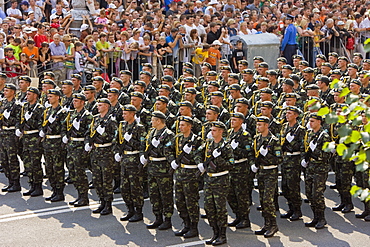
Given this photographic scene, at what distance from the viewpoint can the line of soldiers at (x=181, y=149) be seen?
412 inches

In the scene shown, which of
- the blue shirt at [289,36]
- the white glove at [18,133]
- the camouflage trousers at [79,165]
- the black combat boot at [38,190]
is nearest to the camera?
the camouflage trousers at [79,165]

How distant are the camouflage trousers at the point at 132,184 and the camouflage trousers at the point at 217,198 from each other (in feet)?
4.68

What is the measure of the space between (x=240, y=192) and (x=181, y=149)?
4.14ft

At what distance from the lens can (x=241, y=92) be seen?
14719mm

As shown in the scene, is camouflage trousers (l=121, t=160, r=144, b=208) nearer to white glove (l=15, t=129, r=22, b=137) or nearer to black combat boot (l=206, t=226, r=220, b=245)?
black combat boot (l=206, t=226, r=220, b=245)

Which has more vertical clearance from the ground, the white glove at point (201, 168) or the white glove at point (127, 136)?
the white glove at point (127, 136)

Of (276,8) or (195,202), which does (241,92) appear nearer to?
(195,202)

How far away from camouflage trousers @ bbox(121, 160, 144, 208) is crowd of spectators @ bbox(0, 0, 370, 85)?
6808 millimetres

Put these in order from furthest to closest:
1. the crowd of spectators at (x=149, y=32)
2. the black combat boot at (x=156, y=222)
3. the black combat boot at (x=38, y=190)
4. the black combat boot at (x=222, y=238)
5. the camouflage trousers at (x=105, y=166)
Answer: the crowd of spectators at (x=149, y=32), the black combat boot at (x=38, y=190), the camouflage trousers at (x=105, y=166), the black combat boot at (x=156, y=222), the black combat boot at (x=222, y=238)

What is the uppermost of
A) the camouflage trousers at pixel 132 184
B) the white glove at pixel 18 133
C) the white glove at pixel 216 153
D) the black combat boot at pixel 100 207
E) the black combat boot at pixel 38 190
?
the white glove at pixel 216 153

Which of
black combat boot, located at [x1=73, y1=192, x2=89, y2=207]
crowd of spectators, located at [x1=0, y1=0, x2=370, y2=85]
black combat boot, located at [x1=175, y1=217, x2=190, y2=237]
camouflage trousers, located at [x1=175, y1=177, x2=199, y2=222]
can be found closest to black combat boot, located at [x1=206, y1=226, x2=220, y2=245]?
camouflage trousers, located at [x1=175, y1=177, x2=199, y2=222]

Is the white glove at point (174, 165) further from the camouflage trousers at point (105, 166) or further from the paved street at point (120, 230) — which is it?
the camouflage trousers at point (105, 166)

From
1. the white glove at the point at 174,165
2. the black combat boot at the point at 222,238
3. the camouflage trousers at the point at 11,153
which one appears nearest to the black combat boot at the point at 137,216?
the white glove at the point at 174,165

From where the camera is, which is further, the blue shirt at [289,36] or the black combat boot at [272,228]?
the blue shirt at [289,36]
